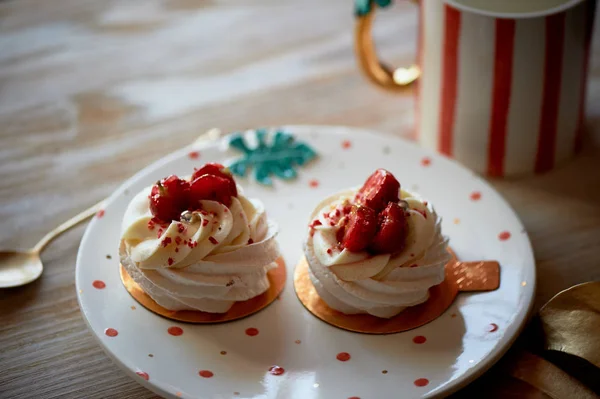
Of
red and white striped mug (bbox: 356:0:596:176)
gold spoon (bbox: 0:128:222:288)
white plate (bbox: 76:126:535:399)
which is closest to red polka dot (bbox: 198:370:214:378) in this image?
white plate (bbox: 76:126:535:399)

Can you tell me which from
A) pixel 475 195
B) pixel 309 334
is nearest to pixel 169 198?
pixel 309 334

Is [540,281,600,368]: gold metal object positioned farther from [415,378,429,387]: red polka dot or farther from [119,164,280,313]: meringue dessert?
[119,164,280,313]: meringue dessert

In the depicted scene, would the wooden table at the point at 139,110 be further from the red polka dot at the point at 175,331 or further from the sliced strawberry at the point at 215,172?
the sliced strawberry at the point at 215,172

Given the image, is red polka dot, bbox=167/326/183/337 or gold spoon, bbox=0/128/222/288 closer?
red polka dot, bbox=167/326/183/337

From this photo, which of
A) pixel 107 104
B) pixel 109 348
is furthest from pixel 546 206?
pixel 107 104

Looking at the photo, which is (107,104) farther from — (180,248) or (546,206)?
(546,206)

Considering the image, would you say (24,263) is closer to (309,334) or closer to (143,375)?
(143,375)

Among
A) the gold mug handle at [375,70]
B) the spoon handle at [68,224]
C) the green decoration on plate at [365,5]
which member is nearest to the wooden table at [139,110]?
the spoon handle at [68,224]
